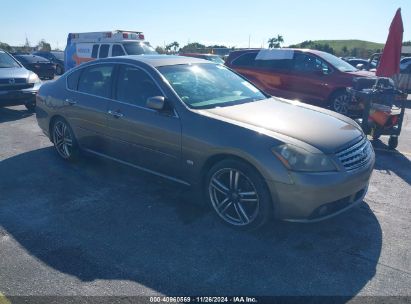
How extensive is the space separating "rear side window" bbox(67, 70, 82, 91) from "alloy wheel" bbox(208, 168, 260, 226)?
284cm

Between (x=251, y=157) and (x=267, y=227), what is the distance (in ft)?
2.74

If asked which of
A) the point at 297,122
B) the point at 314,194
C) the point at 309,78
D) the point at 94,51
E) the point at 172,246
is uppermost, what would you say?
the point at 94,51

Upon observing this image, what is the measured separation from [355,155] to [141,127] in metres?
2.35

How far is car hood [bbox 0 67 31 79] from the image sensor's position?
29.7 ft

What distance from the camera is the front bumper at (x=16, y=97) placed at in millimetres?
8859

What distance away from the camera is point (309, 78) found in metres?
9.65

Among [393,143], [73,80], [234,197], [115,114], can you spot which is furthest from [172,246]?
[393,143]

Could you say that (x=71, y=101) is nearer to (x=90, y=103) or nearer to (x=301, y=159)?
(x=90, y=103)

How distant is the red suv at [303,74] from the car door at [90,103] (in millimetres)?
5469

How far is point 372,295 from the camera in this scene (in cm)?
277

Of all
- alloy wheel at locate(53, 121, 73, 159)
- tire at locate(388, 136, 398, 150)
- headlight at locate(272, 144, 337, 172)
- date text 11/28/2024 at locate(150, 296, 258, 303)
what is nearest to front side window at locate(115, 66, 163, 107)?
alloy wheel at locate(53, 121, 73, 159)

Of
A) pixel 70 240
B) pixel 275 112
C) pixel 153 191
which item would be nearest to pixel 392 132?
pixel 275 112

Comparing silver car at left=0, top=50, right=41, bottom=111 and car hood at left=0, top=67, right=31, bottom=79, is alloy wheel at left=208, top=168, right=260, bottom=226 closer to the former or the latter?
silver car at left=0, top=50, right=41, bottom=111

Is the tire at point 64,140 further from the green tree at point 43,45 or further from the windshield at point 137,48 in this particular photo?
the green tree at point 43,45
